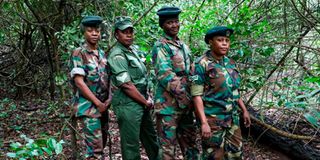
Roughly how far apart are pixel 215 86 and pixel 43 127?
14.6ft

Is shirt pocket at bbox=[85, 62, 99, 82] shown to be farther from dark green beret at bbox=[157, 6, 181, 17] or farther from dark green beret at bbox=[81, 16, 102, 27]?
dark green beret at bbox=[157, 6, 181, 17]

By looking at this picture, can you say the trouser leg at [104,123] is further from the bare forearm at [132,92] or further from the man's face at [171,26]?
the man's face at [171,26]

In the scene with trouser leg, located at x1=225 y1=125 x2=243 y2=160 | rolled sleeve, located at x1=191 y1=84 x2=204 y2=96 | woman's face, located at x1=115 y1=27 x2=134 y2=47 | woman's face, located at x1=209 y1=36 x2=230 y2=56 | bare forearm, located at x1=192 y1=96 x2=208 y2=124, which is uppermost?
woman's face, located at x1=115 y1=27 x2=134 y2=47

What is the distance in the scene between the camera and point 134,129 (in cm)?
383

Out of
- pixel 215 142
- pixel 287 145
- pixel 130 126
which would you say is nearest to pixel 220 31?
pixel 215 142

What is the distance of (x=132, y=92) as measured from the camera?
3781 mm

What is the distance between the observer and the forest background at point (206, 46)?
4.43m

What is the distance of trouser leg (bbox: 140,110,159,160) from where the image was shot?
4.13 metres

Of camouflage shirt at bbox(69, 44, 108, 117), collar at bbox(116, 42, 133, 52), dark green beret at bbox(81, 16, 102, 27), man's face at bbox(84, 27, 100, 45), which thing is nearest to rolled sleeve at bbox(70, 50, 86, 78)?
camouflage shirt at bbox(69, 44, 108, 117)

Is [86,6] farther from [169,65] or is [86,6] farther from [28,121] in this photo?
[28,121]

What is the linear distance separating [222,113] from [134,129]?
0.90m

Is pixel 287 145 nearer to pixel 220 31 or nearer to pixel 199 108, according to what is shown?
A: pixel 199 108

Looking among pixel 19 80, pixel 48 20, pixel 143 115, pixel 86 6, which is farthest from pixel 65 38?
pixel 19 80

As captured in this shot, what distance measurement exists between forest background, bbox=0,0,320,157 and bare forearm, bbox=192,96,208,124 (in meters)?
0.74
